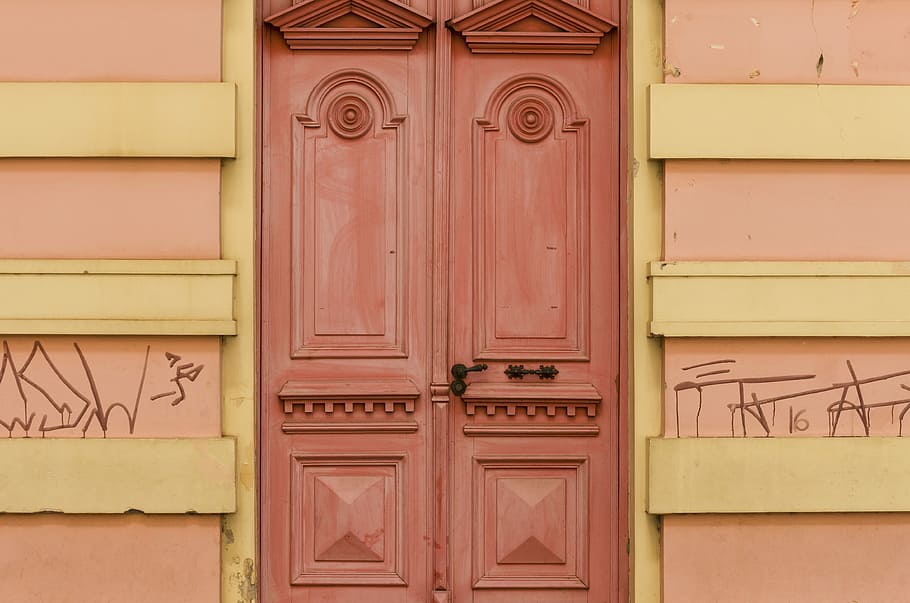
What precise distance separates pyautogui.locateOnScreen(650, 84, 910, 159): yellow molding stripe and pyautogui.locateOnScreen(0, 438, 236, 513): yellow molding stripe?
2307 millimetres

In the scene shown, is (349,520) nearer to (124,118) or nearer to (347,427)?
(347,427)

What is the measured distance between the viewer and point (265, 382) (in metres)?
4.45

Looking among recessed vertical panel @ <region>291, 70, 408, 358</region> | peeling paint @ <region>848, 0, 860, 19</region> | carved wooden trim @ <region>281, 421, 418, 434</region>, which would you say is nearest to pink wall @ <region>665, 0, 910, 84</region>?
peeling paint @ <region>848, 0, 860, 19</region>

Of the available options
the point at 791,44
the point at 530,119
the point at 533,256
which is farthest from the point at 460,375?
the point at 791,44

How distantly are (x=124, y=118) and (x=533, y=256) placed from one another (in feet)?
6.12

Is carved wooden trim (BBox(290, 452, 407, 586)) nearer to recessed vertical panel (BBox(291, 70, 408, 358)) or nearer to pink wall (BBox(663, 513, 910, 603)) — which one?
recessed vertical panel (BBox(291, 70, 408, 358))

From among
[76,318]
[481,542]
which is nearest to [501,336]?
[481,542]

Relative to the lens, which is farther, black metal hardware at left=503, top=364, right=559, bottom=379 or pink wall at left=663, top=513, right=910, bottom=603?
black metal hardware at left=503, top=364, right=559, bottom=379

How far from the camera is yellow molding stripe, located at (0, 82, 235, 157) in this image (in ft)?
13.8

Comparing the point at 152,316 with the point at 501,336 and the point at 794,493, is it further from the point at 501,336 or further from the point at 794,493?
the point at 794,493

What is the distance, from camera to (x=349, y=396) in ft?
14.6

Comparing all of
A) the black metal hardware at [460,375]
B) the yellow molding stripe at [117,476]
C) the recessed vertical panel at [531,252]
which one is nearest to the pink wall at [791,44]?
the recessed vertical panel at [531,252]

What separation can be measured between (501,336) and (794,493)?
4.68ft

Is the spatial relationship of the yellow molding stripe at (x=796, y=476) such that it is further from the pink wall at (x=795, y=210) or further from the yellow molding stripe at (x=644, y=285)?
the pink wall at (x=795, y=210)
